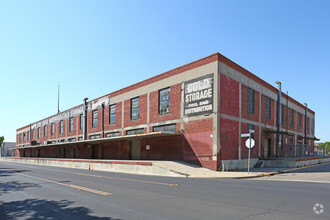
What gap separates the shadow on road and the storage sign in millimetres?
16479

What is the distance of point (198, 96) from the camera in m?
23.6

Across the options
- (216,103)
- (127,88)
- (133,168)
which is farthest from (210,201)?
(127,88)

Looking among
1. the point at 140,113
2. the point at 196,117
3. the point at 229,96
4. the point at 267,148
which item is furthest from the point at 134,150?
the point at 267,148

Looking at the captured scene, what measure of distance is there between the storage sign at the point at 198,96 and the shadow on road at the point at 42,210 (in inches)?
649

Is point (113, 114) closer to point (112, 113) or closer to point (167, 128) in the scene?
point (112, 113)

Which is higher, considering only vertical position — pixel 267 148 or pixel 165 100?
pixel 165 100

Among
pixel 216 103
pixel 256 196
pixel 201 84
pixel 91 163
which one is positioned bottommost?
pixel 91 163

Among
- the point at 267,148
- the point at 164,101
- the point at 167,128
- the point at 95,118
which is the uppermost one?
the point at 164,101

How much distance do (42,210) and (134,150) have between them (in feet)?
77.9

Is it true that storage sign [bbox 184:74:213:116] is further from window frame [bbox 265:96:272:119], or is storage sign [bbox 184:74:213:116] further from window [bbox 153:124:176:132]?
window frame [bbox 265:96:272:119]

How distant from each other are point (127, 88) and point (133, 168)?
43.5 ft

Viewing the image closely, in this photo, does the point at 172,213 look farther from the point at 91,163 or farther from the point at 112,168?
the point at 91,163

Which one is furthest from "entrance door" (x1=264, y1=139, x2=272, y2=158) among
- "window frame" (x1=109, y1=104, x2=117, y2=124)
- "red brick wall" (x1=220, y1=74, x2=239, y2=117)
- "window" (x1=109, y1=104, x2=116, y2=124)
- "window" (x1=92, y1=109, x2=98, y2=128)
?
"window" (x1=92, y1=109, x2=98, y2=128)

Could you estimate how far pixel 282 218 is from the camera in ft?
19.9
